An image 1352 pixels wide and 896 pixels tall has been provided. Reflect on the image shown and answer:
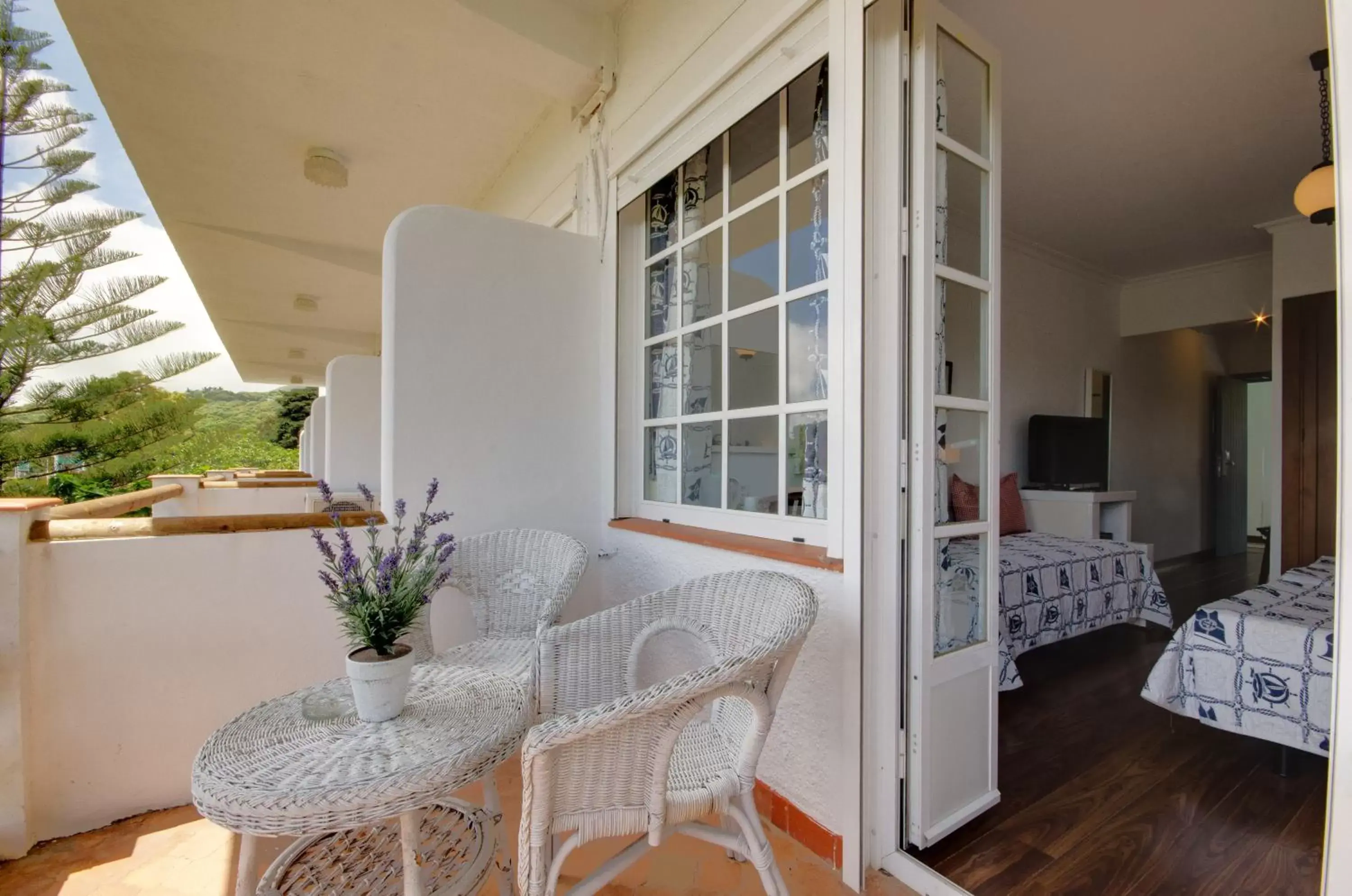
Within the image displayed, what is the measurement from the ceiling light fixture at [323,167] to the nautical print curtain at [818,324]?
3083mm

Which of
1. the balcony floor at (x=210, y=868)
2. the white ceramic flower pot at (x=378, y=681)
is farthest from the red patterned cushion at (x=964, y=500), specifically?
the white ceramic flower pot at (x=378, y=681)

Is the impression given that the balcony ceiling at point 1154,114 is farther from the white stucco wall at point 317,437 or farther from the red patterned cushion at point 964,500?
the white stucco wall at point 317,437

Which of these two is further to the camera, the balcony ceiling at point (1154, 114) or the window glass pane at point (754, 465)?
the balcony ceiling at point (1154, 114)

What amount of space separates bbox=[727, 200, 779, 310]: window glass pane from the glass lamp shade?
210 cm

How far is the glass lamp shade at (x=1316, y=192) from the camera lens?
7.62 ft

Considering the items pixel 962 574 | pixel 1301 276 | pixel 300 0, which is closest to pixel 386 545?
pixel 962 574

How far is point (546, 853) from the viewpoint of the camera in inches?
43.9

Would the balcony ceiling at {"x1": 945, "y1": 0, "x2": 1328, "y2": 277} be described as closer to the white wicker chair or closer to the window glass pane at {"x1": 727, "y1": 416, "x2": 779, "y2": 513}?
the window glass pane at {"x1": 727, "y1": 416, "x2": 779, "y2": 513}

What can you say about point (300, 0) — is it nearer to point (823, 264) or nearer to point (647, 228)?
point (647, 228)

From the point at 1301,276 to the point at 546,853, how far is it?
5.80 meters

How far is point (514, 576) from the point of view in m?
2.21

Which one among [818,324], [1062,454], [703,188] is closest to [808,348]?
[818,324]

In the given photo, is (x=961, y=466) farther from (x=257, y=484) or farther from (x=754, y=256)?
(x=257, y=484)

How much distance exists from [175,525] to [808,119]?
2.43 m
